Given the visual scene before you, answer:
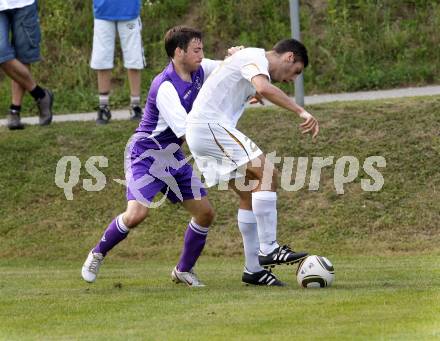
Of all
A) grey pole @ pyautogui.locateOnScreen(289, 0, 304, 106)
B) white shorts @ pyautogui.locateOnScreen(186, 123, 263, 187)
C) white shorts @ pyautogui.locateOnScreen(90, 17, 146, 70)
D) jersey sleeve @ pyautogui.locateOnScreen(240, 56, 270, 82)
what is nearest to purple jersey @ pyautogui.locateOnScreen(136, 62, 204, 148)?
white shorts @ pyautogui.locateOnScreen(186, 123, 263, 187)

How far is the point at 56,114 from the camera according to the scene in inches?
655

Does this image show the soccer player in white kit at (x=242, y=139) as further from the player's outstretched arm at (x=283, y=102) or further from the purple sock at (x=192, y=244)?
the purple sock at (x=192, y=244)

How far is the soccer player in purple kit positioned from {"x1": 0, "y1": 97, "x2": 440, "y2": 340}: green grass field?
1.25ft

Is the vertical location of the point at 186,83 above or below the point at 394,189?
above

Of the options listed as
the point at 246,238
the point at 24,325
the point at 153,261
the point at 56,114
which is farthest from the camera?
the point at 56,114

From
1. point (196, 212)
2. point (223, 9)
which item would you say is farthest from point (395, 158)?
point (223, 9)

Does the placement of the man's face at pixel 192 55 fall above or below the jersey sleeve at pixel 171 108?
above

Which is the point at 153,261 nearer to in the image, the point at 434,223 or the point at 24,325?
the point at 434,223

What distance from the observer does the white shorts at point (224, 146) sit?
9.37m

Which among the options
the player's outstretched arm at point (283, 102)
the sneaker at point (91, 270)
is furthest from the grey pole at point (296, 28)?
the player's outstretched arm at point (283, 102)

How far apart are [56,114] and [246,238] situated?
297 inches

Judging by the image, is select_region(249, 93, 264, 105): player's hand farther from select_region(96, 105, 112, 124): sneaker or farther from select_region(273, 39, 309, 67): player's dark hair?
select_region(96, 105, 112, 124): sneaker

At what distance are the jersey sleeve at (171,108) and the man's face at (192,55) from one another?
9.6 inches

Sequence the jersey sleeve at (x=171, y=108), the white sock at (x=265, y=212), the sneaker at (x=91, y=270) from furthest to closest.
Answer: the sneaker at (x=91, y=270) → the jersey sleeve at (x=171, y=108) → the white sock at (x=265, y=212)
